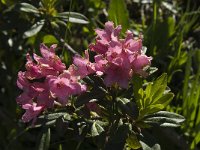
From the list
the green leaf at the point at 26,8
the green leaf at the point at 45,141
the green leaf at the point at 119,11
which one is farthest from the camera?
the green leaf at the point at 119,11

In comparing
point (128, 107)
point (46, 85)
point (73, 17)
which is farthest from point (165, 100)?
point (73, 17)

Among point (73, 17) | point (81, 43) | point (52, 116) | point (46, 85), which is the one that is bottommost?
point (81, 43)

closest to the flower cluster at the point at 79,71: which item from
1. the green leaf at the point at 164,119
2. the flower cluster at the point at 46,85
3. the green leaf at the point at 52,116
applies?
the flower cluster at the point at 46,85

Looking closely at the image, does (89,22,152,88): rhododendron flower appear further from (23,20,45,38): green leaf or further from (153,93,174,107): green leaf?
(23,20,45,38): green leaf

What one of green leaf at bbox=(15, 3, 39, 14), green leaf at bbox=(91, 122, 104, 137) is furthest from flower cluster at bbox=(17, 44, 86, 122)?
green leaf at bbox=(15, 3, 39, 14)

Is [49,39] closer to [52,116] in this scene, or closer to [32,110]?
[52,116]

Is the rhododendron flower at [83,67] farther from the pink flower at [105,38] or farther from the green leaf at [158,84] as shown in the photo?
the green leaf at [158,84]

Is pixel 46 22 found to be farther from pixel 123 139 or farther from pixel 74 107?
pixel 123 139
